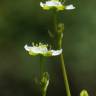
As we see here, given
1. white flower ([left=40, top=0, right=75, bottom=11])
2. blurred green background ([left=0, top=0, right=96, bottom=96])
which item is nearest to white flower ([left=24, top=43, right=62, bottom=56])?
white flower ([left=40, top=0, right=75, bottom=11])

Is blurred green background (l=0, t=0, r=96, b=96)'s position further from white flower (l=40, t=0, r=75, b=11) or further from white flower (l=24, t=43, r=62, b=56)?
white flower (l=40, t=0, r=75, b=11)

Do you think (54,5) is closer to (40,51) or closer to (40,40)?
(40,51)

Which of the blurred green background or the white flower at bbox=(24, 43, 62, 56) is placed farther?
the blurred green background

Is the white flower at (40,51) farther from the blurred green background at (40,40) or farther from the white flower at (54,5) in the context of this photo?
the blurred green background at (40,40)

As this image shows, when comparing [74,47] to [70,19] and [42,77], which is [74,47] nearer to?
[70,19]

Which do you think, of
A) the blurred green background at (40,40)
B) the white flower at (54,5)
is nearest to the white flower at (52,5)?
the white flower at (54,5)

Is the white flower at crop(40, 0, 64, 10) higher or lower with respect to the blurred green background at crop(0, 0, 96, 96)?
higher

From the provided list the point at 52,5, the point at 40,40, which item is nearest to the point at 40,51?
the point at 52,5

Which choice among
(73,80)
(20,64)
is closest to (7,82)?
(20,64)
